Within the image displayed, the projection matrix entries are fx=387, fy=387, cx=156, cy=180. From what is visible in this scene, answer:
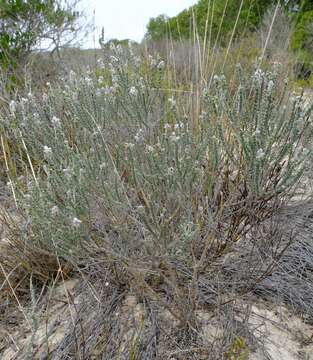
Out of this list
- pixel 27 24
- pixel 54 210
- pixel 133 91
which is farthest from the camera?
pixel 27 24

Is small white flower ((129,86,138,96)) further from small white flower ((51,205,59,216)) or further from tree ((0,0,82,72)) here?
tree ((0,0,82,72))

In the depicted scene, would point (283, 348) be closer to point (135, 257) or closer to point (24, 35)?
point (135, 257)

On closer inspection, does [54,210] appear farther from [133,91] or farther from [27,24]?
[27,24]

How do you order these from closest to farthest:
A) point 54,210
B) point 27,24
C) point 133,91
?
point 54,210 < point 133,91 < point 27,24

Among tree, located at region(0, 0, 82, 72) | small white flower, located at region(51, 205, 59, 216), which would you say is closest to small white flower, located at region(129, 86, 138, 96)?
small white flower, located at region(51, 205, 59, 216)

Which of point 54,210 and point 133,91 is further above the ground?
point 133,91

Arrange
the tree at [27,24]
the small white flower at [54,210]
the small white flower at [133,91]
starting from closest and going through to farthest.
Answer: the small white flower at [54,210], the small white flower at [133,91], the tree at [27,24]

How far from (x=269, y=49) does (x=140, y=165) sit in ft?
12.3

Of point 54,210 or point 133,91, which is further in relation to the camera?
point 133,91

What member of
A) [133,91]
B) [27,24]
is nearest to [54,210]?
[133,91]

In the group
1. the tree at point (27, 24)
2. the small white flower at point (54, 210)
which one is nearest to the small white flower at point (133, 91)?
the small white flower at point (54, 210)

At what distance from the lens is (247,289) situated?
1.80 meters

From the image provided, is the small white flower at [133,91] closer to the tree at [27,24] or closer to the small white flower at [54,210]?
the small white flower at [54,210]

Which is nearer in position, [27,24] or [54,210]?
[54,210]
